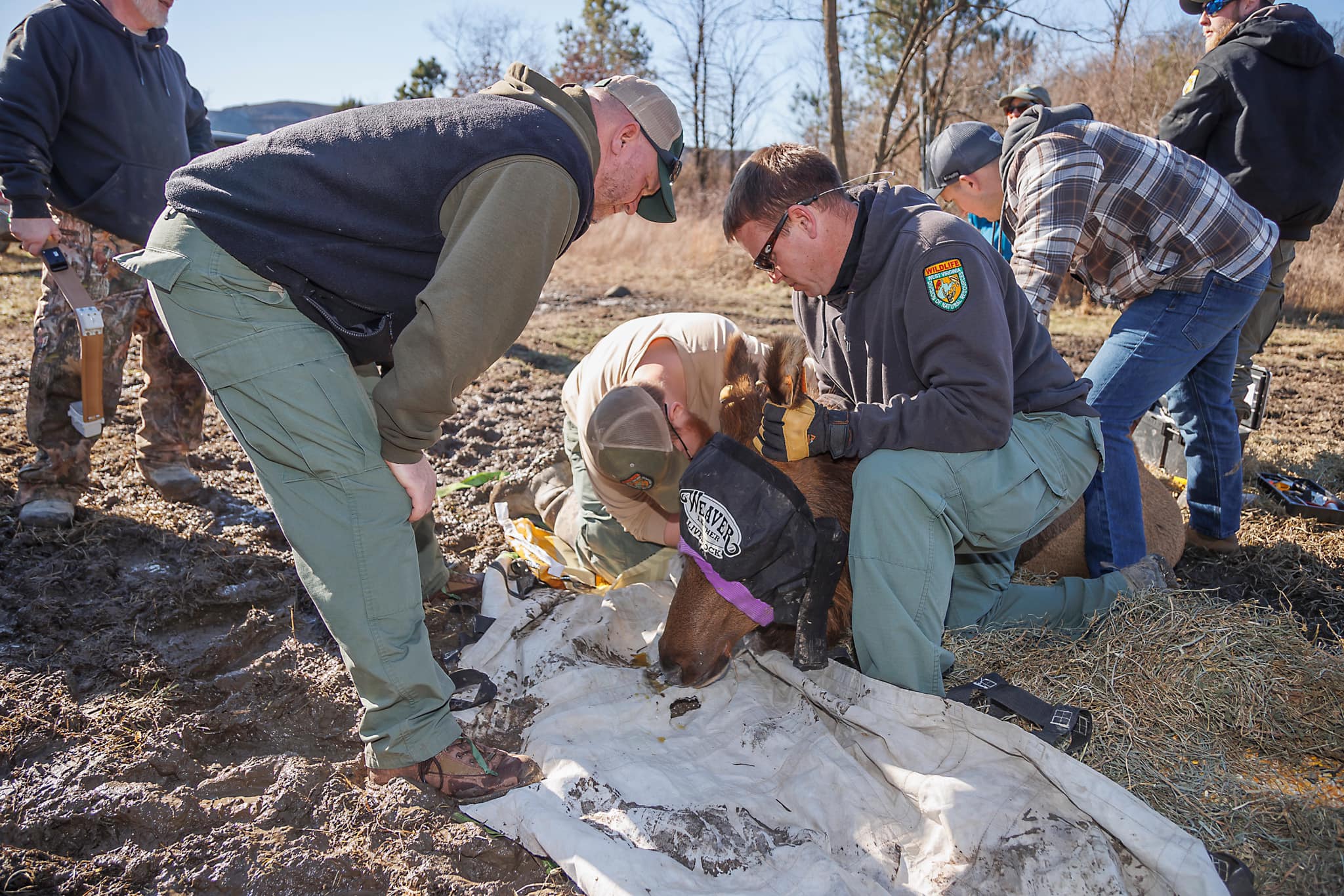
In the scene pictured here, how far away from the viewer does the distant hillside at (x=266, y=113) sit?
5175 centimetres

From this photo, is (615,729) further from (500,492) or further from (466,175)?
(500,492)

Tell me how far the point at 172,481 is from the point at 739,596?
11.4 feet

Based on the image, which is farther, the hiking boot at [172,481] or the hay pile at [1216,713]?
the hiking boot at [172,481]

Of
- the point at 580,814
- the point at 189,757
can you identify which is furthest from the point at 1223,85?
the point at 189,757

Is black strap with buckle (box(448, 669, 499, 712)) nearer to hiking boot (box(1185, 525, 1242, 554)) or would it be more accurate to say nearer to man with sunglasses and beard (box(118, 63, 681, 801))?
man with sunglasses and beard (box(118, 63, 681, 801))

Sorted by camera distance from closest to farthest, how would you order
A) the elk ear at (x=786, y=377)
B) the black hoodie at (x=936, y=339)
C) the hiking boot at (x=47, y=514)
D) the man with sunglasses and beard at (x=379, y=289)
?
the man with sunglasses and beard at (x=379, y=289) < the black hoodie at (x=936, y=339) < the elk ear at (x=786, y=377) < the hiking boot at (x=47, y=514)

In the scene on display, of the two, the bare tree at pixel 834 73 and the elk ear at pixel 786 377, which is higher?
the bare tree at pixel 834 73

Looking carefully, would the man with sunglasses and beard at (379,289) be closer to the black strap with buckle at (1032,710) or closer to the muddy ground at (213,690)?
the muddy ground at (213,690)

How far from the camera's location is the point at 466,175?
207cm

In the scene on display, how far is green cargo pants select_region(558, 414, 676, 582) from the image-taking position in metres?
3.81

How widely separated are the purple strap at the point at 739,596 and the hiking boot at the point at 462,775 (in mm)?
799

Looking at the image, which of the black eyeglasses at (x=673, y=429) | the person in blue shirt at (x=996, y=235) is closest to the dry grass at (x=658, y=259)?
the person in blue shirt at (x=996, y=235)

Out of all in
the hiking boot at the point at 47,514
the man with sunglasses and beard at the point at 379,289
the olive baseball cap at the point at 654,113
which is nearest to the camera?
the man with sunglasses and beard at the point at 379,289

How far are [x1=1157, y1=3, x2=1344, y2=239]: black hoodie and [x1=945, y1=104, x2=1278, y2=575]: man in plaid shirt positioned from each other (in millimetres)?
951
